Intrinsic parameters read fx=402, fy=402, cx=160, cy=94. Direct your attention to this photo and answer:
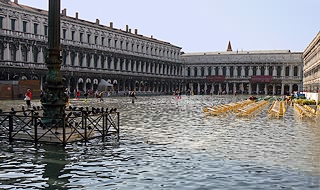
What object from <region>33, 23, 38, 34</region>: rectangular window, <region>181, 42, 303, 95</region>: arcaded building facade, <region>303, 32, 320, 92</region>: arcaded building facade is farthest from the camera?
<region>181, 42, 303, 95</region>: arcaded building facade

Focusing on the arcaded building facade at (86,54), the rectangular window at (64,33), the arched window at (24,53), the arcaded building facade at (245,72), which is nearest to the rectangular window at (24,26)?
the arcaded building facade at (86,54)

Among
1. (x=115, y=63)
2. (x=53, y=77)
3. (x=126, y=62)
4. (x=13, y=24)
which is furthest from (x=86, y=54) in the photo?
(x=53, y=77)

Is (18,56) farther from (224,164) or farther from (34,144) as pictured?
(224,164)

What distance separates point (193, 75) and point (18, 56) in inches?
2642

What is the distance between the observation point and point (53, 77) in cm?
1411

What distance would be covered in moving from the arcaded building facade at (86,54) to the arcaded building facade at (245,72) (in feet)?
34.1

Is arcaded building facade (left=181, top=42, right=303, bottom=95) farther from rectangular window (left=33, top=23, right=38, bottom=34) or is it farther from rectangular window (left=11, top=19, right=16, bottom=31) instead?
rectangular window (left=11, top=19, right=16, bottom=31)

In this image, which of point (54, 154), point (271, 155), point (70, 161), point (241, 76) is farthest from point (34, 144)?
point (241, 76)

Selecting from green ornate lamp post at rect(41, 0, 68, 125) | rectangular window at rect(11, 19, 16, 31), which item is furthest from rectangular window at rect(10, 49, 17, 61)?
green ornate lamp post at rect(41, 0, 68, 125)

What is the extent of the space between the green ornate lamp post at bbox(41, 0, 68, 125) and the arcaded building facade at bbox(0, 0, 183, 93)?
138 feet

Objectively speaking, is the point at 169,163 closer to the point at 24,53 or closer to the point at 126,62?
the point at 24,53

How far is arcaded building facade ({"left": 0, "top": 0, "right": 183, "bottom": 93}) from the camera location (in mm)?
55438

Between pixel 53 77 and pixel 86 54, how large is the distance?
57.4 metres

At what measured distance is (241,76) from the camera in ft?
367
